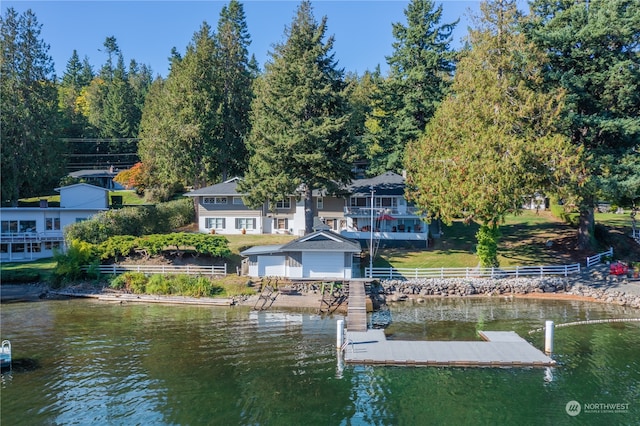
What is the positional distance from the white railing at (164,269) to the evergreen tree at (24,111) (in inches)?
1115

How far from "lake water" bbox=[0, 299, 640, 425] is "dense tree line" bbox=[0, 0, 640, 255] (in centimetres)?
1192

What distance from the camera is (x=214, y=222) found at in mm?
56688

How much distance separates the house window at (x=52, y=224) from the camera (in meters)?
51.5

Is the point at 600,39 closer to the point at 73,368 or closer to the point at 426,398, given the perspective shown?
the point at 426,398

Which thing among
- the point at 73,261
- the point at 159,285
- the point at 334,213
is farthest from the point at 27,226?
the point at 334,213

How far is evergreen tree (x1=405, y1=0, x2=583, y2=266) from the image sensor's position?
3528 centimetres

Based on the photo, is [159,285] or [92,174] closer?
[159,285]

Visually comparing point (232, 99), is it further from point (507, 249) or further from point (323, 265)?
point (507, 249)

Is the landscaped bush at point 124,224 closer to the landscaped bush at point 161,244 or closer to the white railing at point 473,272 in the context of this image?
the landscaped bush at point 161,244

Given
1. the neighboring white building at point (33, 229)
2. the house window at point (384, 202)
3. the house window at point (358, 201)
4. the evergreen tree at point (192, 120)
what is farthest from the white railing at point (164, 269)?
the evergreen tree at point (192, 120)

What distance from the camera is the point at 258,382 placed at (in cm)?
2119

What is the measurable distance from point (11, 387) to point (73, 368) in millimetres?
2800

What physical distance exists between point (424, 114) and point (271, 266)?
26.6 metres

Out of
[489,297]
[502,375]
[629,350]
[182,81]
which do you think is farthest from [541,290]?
[182,81]
